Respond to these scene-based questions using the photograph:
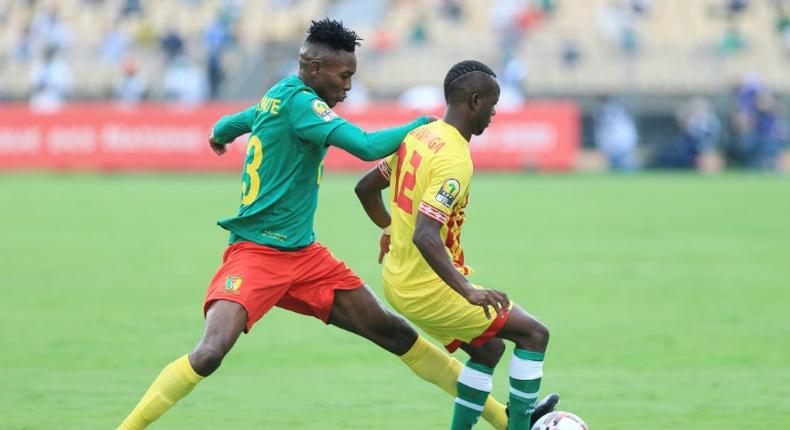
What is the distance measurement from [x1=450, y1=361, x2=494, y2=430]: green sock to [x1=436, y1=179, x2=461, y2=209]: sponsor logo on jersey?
1.19 metres

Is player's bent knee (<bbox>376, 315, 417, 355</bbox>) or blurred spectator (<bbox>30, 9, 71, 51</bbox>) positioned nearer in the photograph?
player's bent knee (<bbox>376, 315, 417, 355</bbox>)

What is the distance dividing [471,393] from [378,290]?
7138mm

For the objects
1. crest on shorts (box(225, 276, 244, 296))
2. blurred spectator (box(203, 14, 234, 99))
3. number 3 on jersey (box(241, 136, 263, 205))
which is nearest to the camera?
crest on shorts (box(225, 276, 244, 296))

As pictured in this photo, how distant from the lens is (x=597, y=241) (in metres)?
19.8

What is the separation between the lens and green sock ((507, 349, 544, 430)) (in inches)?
288

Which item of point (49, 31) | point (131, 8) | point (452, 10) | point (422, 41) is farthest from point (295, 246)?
point (131, 8)

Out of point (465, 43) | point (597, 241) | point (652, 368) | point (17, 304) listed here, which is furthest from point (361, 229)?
point (465, 43)

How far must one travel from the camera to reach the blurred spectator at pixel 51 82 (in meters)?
36.9

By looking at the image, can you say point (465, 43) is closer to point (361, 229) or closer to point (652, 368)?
point (361, 229)

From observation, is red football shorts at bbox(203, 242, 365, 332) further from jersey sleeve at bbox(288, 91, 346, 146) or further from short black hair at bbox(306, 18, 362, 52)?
short black hair at bbox(306, 18, 362, 52)

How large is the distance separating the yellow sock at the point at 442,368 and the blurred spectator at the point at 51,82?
30059mm

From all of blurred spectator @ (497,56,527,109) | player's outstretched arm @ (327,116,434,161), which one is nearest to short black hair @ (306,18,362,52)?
player's outstretched arm @ (327,116,434,161)

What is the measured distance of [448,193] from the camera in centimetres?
693

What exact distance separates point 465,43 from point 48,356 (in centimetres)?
2704
